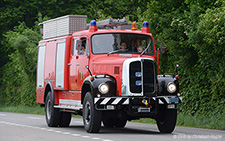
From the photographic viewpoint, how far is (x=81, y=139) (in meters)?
13.9

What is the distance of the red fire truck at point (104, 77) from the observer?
50.8ft

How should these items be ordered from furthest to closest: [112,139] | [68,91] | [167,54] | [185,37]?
[167,54], [185,37], [68,91], [112,139]

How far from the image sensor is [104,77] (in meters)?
15.8

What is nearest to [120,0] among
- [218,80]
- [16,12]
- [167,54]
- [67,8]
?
[67,8]

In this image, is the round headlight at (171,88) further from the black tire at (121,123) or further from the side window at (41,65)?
the side window at (41,65)

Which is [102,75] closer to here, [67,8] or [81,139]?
[81,139]

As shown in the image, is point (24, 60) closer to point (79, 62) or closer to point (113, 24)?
point (113, 24)

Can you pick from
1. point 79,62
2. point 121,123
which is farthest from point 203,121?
point 79,62

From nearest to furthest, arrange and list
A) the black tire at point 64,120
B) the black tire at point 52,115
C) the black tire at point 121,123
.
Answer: the black tire at point 121,123 → the black tire at point 52,115 → the black tire at point 64,120

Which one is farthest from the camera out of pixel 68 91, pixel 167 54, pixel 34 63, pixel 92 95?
pixel 34 63

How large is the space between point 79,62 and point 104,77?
2.06 m

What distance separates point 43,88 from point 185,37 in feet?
20.5

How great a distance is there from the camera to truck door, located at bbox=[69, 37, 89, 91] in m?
17.2

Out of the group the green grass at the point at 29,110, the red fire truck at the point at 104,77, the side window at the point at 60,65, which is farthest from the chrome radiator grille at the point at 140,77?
the green grass at the point at 29,110
